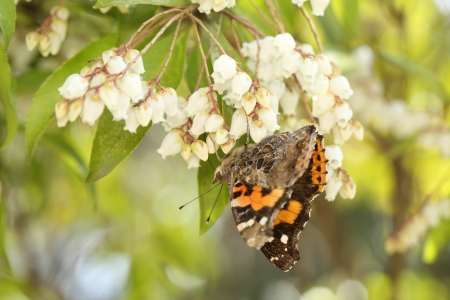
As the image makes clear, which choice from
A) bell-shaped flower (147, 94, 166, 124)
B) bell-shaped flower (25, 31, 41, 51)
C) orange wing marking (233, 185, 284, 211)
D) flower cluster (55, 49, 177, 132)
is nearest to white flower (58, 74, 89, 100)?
flower cluster (55, 49, 177, 132)

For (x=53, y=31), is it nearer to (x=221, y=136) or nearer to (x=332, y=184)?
(x=221, y=136)

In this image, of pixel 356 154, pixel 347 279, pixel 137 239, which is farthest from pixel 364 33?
pixel 137 239

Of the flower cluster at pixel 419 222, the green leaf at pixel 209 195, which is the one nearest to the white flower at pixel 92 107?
the green leaf at pixel 209 195

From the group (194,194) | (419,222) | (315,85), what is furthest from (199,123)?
(194,194)

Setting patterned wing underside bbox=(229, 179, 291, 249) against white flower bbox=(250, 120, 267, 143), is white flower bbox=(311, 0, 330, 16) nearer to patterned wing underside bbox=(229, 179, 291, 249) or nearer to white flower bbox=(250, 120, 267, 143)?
white flower bbox=(250, 120, 267, 143)

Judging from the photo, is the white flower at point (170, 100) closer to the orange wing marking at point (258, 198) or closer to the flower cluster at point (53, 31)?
the orange wing marking at point (258, 198)

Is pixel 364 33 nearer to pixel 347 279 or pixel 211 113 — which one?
pixel 347 279

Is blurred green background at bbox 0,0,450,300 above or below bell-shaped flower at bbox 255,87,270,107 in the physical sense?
below
